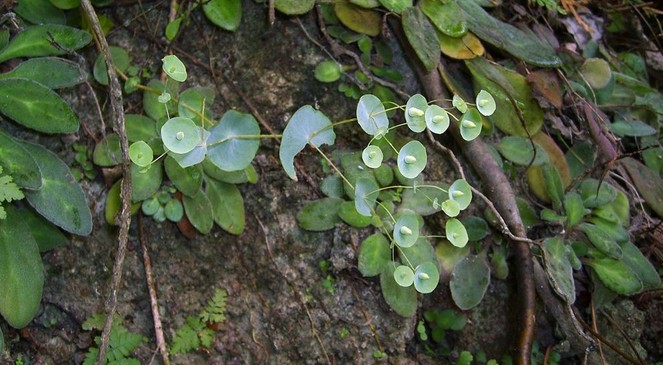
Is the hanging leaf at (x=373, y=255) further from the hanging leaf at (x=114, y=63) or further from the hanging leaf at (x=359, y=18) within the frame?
the hanging leaf at (x=114, y=63)

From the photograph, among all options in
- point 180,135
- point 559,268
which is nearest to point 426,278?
point 559,268

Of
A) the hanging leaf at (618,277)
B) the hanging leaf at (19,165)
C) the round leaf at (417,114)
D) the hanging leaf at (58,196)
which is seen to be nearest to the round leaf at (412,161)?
the round leaf at (417,114)

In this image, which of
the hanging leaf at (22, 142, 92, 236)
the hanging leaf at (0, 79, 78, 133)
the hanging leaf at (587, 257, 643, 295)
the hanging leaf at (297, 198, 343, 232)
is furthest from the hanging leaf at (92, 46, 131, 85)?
the hanging leaf at (587, 257, 643, 295)

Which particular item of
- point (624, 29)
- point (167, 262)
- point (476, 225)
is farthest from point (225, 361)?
point (624, 29)

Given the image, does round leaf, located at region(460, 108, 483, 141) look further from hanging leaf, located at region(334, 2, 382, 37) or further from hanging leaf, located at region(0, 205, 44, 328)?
hanging leaf, located at region(0, 205, 44, 328)

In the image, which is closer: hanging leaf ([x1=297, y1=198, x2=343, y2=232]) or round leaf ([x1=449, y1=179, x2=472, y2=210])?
round leaf ([x1=449, y1=179, x2=472, y2=210])

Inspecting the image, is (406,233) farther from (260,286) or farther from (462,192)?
(260,286)
